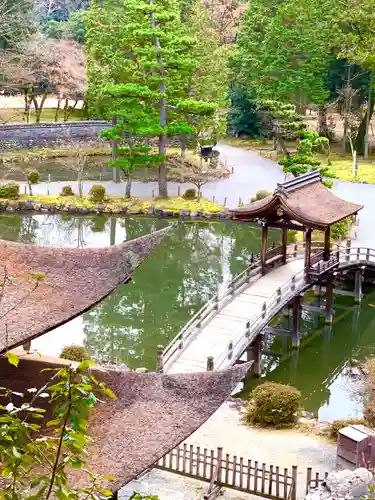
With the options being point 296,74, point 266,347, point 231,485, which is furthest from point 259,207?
point 296,74

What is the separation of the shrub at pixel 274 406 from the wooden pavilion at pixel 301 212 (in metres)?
8.85

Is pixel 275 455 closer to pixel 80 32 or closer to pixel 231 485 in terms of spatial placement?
pixel 231 485

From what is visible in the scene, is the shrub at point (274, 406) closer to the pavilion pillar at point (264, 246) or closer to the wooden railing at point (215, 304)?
the wooden railing at point (215, 304)

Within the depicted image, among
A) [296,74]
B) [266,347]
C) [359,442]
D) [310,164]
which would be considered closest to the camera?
[359,442]

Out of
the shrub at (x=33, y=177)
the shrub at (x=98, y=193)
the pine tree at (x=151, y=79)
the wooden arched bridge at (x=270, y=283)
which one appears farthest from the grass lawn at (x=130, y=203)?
the wooden arched bridge at (x=270, y=283)

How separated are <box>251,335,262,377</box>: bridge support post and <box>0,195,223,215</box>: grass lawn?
18.4m

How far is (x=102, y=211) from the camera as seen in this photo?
4441 cm

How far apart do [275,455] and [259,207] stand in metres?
11.6

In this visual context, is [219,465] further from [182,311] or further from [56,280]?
[182,311]

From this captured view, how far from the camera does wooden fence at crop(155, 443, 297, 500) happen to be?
1719 centimetres

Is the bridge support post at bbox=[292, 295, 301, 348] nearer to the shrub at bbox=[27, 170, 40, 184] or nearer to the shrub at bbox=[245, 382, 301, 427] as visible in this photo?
the shrub at bbox=[245, 382, 301, 427]

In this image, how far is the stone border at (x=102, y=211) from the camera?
43812 millimetres

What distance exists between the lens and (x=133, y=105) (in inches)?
1704

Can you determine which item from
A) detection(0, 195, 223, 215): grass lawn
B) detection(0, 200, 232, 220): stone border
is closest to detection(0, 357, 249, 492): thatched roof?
detection(0, 200, 232, 220): stone border
